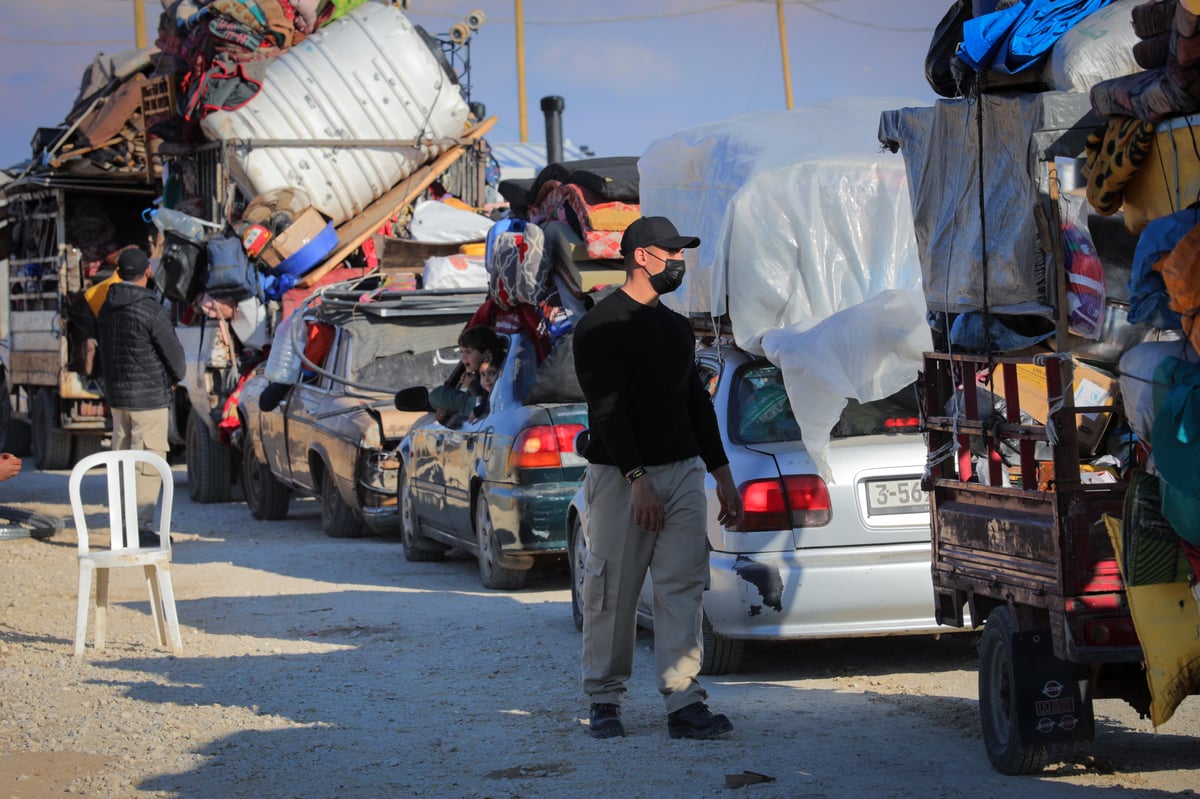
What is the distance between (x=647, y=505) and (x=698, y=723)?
839 mm

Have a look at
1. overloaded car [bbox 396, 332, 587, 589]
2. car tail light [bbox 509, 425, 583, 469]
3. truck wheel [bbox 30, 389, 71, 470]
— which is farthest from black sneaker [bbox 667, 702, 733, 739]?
truck wheel [bbox 30, 389, 71, 470]

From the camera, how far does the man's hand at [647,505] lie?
557 centimetres

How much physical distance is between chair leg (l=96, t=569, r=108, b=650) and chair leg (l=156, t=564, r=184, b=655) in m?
0.41

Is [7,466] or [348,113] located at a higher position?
[348,113]

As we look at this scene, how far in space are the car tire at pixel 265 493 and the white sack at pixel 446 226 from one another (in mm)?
3410

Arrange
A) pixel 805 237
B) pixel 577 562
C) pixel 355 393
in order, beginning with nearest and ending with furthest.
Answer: pixel 805 237 < pixel 577 562 < pixel 355 393

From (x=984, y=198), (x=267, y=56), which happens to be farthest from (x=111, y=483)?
(x=267, y=56)

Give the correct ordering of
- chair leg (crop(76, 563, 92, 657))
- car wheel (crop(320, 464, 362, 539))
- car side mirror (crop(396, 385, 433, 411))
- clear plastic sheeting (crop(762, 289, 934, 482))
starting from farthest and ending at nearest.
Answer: car wheel (crop(320, 464, 362, 539)), car side mirror (crop(396, 385, 433, 411)), chair leg (crop(76, 563, 92, 657)), clear plastic sheeting (crop(762, 289, 934, 482))

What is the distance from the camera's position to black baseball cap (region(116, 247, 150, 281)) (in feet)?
38.8

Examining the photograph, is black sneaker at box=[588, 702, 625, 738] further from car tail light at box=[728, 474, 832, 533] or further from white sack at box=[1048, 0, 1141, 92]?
white sack at box=[1048, 0, 1141, 92]

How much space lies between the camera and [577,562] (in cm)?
802

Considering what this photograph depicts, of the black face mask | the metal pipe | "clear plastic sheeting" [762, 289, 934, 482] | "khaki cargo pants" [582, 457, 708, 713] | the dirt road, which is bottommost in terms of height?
the dirt road

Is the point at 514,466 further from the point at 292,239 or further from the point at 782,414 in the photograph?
the point at 292,239

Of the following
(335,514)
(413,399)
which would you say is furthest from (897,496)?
(335,514)
